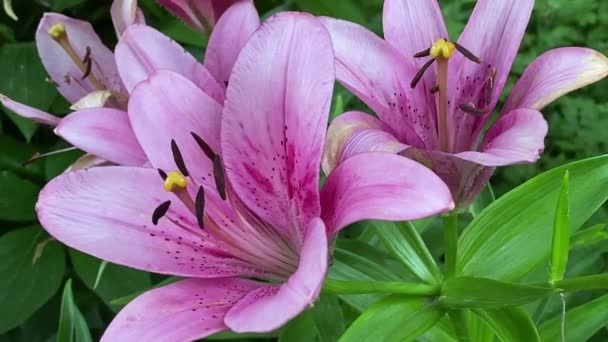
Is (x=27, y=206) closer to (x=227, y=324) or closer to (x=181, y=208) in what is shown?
(x=181, y=208)

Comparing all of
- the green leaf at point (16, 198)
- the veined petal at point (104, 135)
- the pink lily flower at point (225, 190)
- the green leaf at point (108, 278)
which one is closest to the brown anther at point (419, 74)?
the pink lily flower at point (225, 190)

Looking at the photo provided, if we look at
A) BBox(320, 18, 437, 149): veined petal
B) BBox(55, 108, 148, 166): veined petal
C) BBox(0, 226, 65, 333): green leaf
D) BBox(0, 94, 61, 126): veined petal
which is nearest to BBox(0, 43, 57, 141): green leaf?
BBox(0, 226, 65, 333): green leaf

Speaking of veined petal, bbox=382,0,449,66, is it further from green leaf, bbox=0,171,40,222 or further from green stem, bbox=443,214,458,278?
green leaf, bbox=0,171,40,222

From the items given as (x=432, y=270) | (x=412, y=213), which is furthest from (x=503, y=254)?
(x=412, y=213)

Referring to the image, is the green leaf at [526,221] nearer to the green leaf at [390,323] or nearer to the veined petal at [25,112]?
the green leaf at [390,323]

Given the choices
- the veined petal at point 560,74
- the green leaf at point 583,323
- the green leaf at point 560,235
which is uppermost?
the veined petal at point 560,74

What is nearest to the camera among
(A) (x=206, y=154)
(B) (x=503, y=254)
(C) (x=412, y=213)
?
(C) (x=412, y=213)
